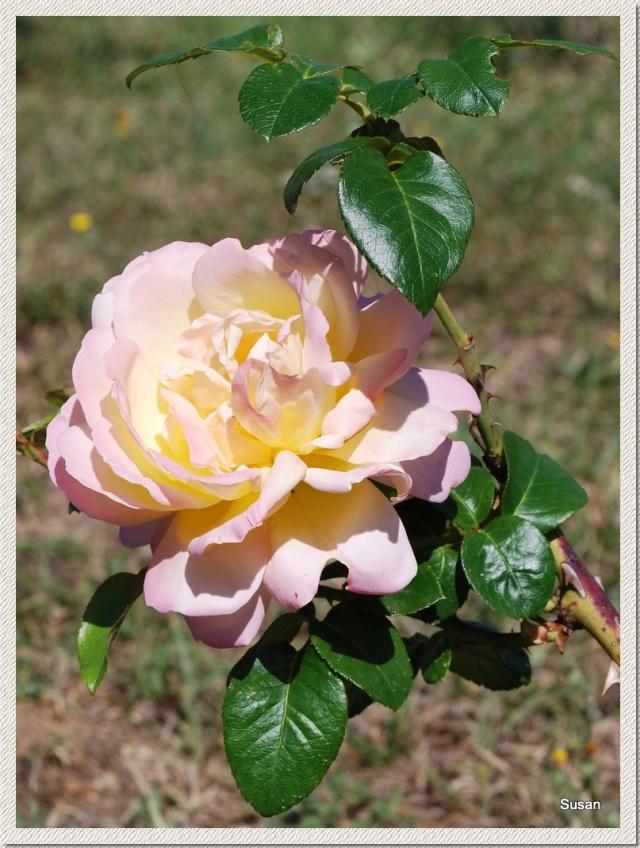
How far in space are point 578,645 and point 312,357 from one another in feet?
4.43

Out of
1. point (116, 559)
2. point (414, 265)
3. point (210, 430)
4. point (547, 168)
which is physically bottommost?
point (116, 559)

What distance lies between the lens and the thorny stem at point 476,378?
656mm

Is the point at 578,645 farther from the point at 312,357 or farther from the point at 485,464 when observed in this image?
the point at 312,357

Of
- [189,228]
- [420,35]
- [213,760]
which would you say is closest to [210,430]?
[213,760]

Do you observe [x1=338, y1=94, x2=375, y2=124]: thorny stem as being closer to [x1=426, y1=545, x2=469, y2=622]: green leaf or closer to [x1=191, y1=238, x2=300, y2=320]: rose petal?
[x1=191, y1=238, x2=300, y2=320]: rose petal

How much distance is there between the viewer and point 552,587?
0.66 m

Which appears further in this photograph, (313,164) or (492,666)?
(492,666)

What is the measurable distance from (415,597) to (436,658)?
0.49 feet

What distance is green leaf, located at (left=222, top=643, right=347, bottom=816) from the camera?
2.07ft

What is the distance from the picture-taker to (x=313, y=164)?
576 mm

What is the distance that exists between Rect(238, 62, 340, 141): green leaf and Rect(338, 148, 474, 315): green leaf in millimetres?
36

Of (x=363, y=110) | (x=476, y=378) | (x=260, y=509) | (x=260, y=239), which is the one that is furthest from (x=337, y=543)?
(x=260, y=239)

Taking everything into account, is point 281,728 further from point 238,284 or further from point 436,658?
point 238,284

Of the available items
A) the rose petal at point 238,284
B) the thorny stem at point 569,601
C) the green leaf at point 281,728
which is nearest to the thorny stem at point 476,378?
the thorny stem at point 569,601
